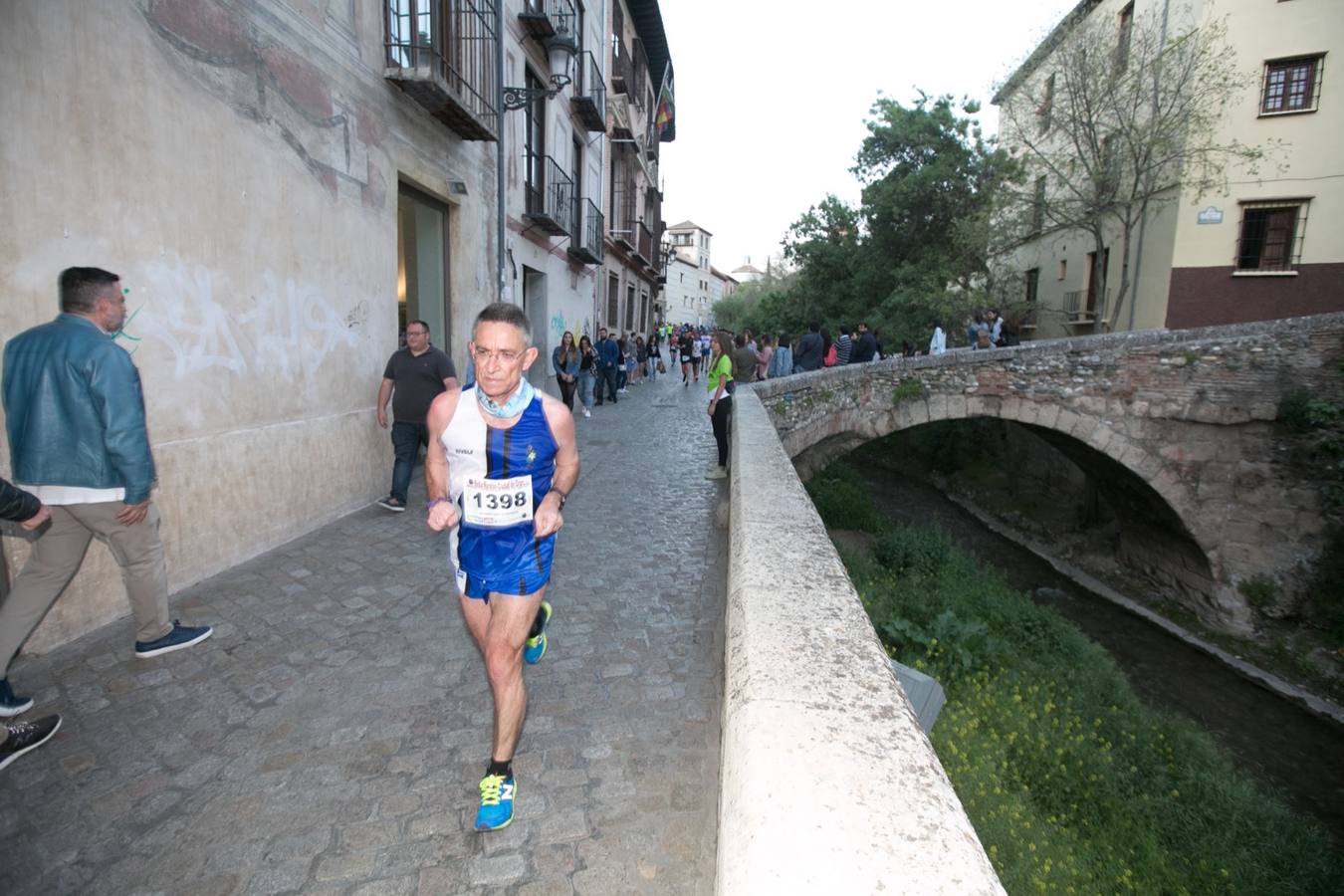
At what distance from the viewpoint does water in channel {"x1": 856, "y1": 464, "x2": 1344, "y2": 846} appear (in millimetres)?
9086

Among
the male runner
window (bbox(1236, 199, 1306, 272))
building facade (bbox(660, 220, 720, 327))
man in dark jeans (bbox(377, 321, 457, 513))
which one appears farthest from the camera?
building facade (bbox(660, 220, 720, 327))

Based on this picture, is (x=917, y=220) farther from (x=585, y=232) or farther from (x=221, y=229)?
(x=221, y=229)

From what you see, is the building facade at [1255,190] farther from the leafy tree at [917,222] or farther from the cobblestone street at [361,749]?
the cobblestone street at [361,749]

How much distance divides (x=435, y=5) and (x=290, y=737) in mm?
6862

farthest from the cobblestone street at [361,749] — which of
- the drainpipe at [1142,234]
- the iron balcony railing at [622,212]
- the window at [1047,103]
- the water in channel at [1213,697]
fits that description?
the window at [1047,103]

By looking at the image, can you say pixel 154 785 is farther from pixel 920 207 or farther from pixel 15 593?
pixel 920 207

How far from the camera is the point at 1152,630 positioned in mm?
12984

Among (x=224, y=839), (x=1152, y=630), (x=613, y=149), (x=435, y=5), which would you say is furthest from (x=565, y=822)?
(x=613, y=149)

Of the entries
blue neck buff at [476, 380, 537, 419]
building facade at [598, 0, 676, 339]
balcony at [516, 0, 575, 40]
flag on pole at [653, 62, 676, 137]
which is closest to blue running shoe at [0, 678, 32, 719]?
blue neck buff at [476, 380, 537, 419]

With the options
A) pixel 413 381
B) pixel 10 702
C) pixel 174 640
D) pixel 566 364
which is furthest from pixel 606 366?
pixel 10 702

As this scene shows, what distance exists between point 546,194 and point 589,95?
4.00m

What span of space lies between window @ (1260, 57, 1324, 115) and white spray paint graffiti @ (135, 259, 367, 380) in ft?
65.3

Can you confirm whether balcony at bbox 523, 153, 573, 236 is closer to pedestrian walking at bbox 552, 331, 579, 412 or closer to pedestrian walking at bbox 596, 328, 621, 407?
pedestrian walking at bbox 552, 331, 579, 412

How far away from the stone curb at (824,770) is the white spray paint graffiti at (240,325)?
3.75 meters
